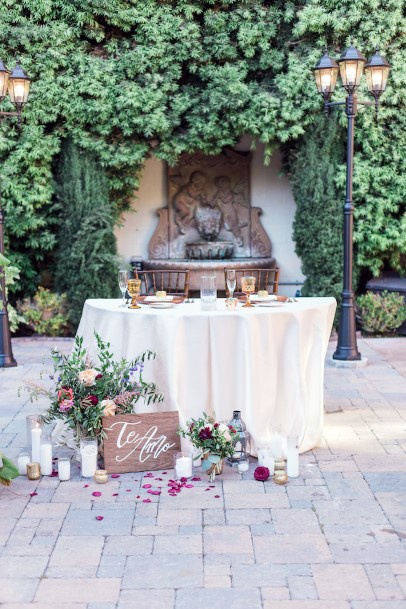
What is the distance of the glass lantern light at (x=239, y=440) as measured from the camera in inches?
200

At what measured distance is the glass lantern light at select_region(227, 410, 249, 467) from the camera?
509cm

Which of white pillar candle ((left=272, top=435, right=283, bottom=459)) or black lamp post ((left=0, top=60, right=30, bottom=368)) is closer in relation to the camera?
white pillar candle ((left=272, top=435, right=283, bottom=459))

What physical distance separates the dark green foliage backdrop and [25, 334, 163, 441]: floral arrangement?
602cm

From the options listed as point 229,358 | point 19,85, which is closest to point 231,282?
point 229,358

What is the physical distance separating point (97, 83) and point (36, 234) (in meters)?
2.16

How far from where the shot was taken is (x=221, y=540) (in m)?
4.03

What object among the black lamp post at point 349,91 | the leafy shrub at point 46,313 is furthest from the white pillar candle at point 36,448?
the leafy shrub at point 46,313

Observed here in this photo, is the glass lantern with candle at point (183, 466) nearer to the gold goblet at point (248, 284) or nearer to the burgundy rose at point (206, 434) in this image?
the burgundy rose at point (206, 434)

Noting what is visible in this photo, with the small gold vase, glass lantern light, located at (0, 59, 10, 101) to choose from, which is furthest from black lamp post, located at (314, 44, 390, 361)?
the small gold vase

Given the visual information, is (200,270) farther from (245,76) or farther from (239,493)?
(239,493)

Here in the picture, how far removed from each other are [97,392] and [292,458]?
1.27 m

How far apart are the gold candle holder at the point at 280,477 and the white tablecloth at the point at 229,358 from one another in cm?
49

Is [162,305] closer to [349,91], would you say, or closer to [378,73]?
[349,91]

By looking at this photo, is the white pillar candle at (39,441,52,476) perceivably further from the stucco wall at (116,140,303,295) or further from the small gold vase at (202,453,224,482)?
the stucco wall at (116,140,303,295)
